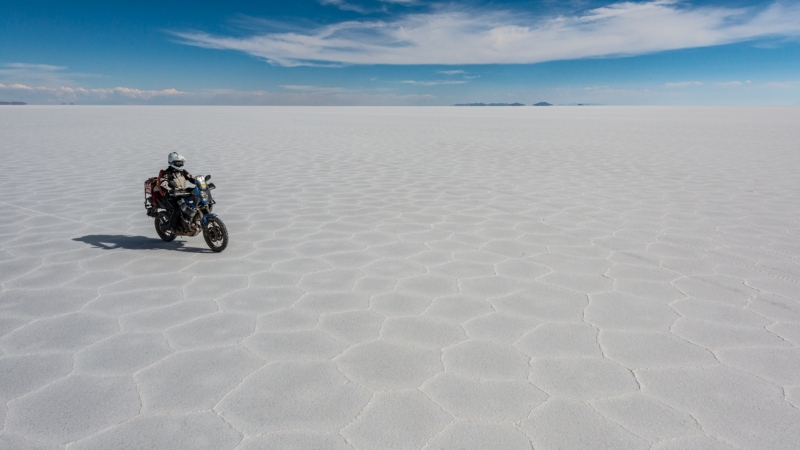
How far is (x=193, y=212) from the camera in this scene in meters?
4.61

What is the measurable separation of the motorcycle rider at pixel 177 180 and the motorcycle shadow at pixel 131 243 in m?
0.35

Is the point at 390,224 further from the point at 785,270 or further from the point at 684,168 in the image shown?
the point at 684,168

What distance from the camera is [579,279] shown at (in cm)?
399

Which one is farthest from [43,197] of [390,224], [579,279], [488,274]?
[579,279]

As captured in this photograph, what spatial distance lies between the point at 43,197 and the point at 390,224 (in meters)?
5.31

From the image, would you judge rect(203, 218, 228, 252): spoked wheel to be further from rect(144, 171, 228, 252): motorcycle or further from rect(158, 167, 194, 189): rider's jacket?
rect(158, 167, 194, 189): rider's jacket

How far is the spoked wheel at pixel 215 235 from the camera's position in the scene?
457 centimetres

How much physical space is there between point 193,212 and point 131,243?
0.98 m

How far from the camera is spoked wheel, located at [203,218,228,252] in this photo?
457 centimetres

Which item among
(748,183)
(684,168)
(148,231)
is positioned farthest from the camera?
(684,168)

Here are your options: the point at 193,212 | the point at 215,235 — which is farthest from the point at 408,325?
the point at 193,212

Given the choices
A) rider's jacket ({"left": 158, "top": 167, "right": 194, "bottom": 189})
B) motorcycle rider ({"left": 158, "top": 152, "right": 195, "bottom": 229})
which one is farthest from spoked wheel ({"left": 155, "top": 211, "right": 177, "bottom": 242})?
rider's jacket ({"left": 158, "top": 167, "right": 194, "bottom": 189})

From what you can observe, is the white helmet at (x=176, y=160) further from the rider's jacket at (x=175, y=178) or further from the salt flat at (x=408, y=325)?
the salt flat at (x=408, y=325)

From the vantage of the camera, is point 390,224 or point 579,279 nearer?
point 579,279
